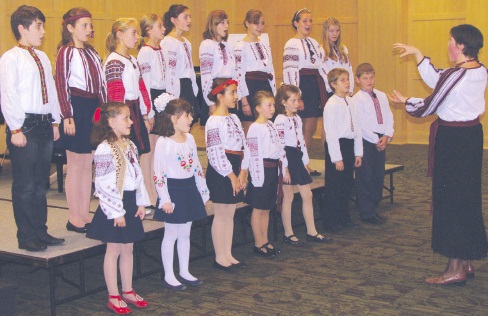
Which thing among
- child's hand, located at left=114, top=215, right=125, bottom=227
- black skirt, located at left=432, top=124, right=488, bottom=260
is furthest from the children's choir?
black skirt, located at left=432, top=124, right=488, bottom=260

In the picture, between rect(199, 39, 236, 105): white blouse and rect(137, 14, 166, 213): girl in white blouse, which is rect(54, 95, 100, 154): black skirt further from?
rect(199, 39, 236, 105): white blouse

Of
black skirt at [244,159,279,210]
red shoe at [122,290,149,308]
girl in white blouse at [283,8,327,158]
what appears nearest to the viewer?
red shoe at [122,290,149,308]

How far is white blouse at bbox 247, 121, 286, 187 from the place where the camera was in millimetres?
5273

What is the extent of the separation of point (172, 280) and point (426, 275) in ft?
5.20

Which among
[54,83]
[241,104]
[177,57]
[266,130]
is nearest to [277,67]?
[241,104]

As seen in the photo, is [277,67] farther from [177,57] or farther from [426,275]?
[426,275]

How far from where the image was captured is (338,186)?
619 centimetres

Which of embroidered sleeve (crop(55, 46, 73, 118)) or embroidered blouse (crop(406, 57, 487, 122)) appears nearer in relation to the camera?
embroidered blouse (crop(406, 57, 487, 122))

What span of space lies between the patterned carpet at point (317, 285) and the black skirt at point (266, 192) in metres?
0.39

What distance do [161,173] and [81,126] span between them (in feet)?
2.09

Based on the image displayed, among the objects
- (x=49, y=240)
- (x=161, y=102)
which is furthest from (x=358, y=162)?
(x=49, y=240)

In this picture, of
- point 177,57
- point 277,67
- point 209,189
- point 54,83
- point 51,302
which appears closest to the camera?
point 51,302

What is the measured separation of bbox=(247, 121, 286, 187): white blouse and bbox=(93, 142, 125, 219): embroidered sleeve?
128cm

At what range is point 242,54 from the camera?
672 cm
